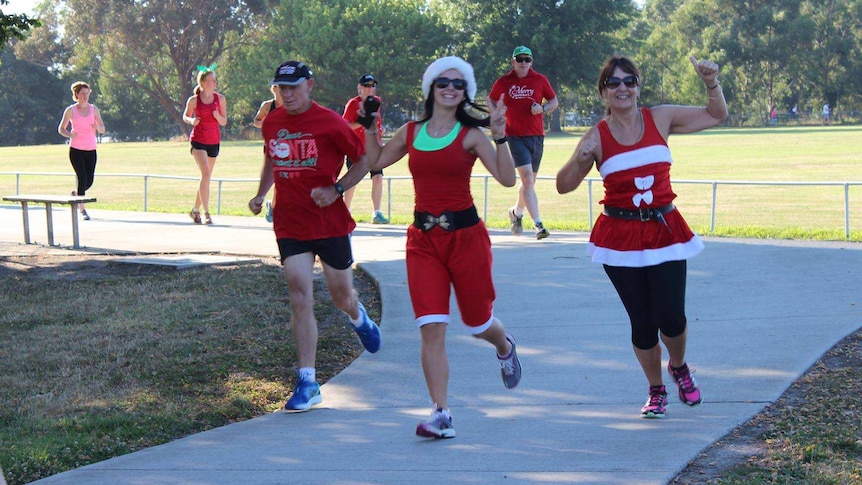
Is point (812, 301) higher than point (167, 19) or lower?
lower

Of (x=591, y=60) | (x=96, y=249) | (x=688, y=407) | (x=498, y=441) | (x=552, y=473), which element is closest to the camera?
(x=552, y=473)

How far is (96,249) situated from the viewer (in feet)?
44.2

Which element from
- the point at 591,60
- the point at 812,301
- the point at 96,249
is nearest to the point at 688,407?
the point at 812,301

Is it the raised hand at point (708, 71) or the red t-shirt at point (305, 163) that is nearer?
the raised hand at point (708, 71)

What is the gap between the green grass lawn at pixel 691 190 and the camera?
1747 cm

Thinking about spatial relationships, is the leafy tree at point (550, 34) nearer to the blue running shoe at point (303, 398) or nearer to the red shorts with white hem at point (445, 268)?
the blue running shoe at point (303, 398)

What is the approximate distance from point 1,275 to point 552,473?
8.59m

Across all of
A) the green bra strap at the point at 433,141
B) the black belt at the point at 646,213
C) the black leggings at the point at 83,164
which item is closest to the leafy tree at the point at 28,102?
the black leggings at the point at 83,164

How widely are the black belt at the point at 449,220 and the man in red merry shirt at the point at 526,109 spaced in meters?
6.42

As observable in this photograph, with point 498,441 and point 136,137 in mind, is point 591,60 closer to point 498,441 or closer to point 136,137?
point 136,137

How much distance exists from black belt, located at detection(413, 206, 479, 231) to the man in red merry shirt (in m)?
6.42

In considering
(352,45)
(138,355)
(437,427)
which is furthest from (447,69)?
(352,45)

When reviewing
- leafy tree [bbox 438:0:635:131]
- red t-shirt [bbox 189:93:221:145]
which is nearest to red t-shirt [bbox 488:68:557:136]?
red t-shirt [bbox 189:93:221:145]

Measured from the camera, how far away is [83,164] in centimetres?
1609
